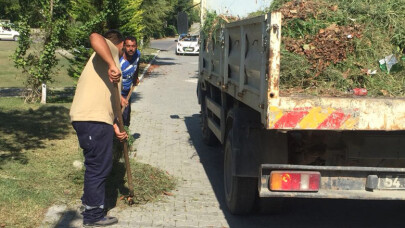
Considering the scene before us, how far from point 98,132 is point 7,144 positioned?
3.95 metres

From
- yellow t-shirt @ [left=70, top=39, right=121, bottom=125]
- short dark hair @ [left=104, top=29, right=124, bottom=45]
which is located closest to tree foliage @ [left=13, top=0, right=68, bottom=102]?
short dark hair @ [left=104, top=29, right=124, bottom=45]

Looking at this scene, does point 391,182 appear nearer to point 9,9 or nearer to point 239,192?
point 239,192

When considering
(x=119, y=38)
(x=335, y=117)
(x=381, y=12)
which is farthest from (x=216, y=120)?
(x=335, y=117)

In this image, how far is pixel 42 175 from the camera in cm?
683

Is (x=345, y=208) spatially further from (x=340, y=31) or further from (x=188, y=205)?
(x=340, y=31)

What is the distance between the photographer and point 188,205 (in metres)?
6.16

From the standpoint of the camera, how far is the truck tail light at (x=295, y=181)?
14.8 ft

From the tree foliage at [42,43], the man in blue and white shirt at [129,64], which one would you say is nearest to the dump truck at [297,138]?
the man in blue and white shirt at [129,64]

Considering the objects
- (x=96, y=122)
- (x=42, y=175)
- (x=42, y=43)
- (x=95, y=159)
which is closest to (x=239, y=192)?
(x=95, y=159)

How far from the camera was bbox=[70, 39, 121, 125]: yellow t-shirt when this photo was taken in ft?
16.7

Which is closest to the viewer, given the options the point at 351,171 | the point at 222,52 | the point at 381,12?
the point at 351,171

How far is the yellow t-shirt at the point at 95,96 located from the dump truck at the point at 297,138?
1245mm

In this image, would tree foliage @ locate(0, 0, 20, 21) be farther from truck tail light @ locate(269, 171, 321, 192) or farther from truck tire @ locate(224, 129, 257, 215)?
truck tail light @ locate(269, 171, 321, 192)

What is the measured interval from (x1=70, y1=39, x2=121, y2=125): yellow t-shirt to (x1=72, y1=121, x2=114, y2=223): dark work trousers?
7cm
